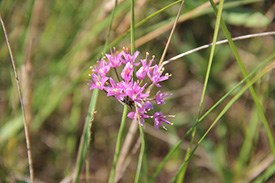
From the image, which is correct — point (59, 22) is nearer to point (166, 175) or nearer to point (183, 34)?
point (183, 34)

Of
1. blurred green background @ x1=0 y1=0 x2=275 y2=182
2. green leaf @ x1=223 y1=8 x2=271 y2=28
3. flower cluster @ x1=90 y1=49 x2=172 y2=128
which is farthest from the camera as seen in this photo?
blurred green background @ x1=0 y1=0 x2=275 y2=182

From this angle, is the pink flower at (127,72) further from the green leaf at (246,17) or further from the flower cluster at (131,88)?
the green leaf at (246,17)

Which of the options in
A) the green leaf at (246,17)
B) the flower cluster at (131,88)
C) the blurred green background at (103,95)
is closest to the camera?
the flower cluster at (131,88)

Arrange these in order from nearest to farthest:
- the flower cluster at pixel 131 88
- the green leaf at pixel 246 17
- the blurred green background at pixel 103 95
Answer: the flower cluster at pixel 131 88 < the green leaf at pixel 246 17 < the blurred green background at pixel 103 95

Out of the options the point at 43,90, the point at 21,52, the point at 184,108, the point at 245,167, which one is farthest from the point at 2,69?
the point at 245,167

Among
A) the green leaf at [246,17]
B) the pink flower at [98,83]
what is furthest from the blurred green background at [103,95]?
the pink flower at [98,83]

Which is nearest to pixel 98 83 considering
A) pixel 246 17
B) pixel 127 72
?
pixel 127 72

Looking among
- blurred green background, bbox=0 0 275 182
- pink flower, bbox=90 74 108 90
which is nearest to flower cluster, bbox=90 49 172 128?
pink flower, bbox=90 74 108 90

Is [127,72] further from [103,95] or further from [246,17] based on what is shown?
[103,95]

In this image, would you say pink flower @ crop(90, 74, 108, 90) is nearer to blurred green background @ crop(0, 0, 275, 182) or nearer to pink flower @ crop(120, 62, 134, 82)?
pink flower @ crop(120, 62, 134, 82)
